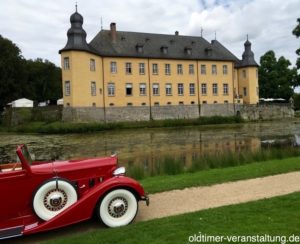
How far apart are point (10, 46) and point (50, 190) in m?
49.9

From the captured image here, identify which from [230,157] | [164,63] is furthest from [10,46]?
[230,157]

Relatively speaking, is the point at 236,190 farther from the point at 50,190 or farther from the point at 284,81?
the point at 284,81

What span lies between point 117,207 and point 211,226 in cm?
150

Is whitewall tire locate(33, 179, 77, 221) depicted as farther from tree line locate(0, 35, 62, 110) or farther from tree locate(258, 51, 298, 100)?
tree locate(258, 51, 298, 100)

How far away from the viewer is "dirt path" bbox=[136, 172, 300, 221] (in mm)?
6422

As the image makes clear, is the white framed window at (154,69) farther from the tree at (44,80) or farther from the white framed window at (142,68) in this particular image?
the tree at (44,80)

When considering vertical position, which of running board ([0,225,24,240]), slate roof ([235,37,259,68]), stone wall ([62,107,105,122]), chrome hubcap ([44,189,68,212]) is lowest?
running board ([0,225,24,240])

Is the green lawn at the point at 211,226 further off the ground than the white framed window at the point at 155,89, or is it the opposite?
the white framed window at the point at 155,89

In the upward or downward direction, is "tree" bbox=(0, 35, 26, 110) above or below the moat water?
above

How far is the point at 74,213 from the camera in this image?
17.9ft

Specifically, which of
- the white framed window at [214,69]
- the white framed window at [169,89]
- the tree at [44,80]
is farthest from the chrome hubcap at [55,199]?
the tree at [44,80]

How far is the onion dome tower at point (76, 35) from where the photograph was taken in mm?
43438

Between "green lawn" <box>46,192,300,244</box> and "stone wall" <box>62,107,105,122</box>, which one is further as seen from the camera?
"stone wall" <box>62,107,105,122</box>

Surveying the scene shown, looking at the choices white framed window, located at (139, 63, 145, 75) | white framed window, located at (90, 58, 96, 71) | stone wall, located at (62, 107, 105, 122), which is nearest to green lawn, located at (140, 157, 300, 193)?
stone wall, located at (62, 107, 105, 122)
